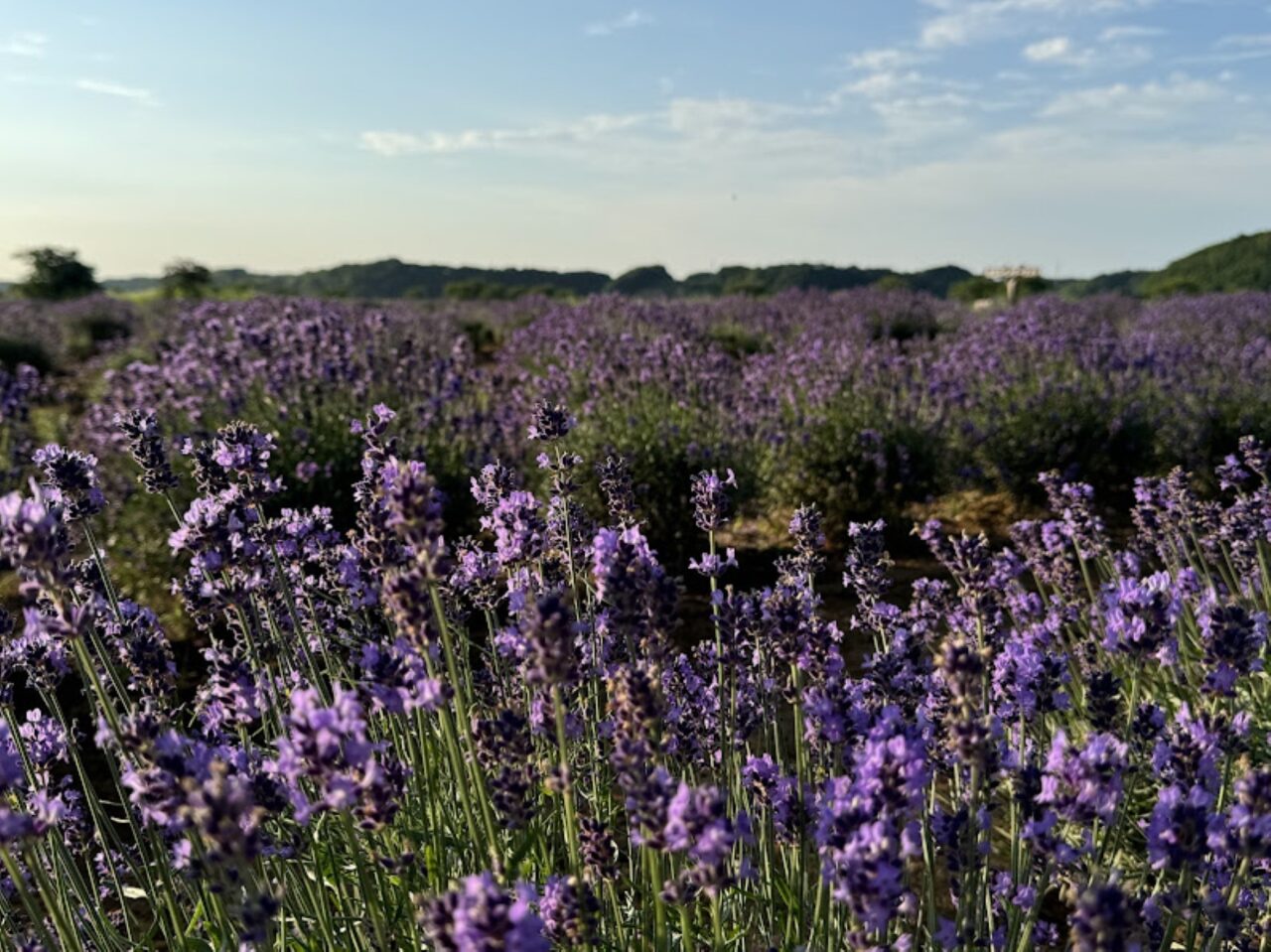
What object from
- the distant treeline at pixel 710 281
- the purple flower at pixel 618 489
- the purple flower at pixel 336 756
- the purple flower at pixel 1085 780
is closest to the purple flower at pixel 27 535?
the purple flower at pixel 336 756

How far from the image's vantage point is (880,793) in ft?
4.30

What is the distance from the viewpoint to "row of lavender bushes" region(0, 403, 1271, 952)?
1.30 m

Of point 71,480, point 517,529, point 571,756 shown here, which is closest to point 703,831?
point 571,756

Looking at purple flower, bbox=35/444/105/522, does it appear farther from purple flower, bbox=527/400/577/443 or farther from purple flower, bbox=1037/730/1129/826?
purple flower, bbox=1037/730/1129/826

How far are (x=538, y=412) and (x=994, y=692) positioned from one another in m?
1.32

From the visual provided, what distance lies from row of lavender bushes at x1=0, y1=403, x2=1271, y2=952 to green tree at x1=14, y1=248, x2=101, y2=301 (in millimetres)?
40232

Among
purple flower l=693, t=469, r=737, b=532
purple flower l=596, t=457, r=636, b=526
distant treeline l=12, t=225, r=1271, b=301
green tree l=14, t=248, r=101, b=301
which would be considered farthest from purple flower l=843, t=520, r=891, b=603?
green tree l=14, t=248, r=101, b=301

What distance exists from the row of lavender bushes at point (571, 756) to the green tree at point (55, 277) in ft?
132

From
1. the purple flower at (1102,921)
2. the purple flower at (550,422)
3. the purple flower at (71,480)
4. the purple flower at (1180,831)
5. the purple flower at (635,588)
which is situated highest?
the purple flower at (550,422)

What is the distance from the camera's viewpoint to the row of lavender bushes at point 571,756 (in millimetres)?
1303

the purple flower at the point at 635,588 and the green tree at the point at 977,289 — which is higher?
the green tree at the point at 977,289

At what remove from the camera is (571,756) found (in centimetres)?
212

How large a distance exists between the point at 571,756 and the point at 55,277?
138ft

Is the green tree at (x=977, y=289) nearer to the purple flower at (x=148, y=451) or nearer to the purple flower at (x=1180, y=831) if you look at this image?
the purple flower at (x=148, y=451)
